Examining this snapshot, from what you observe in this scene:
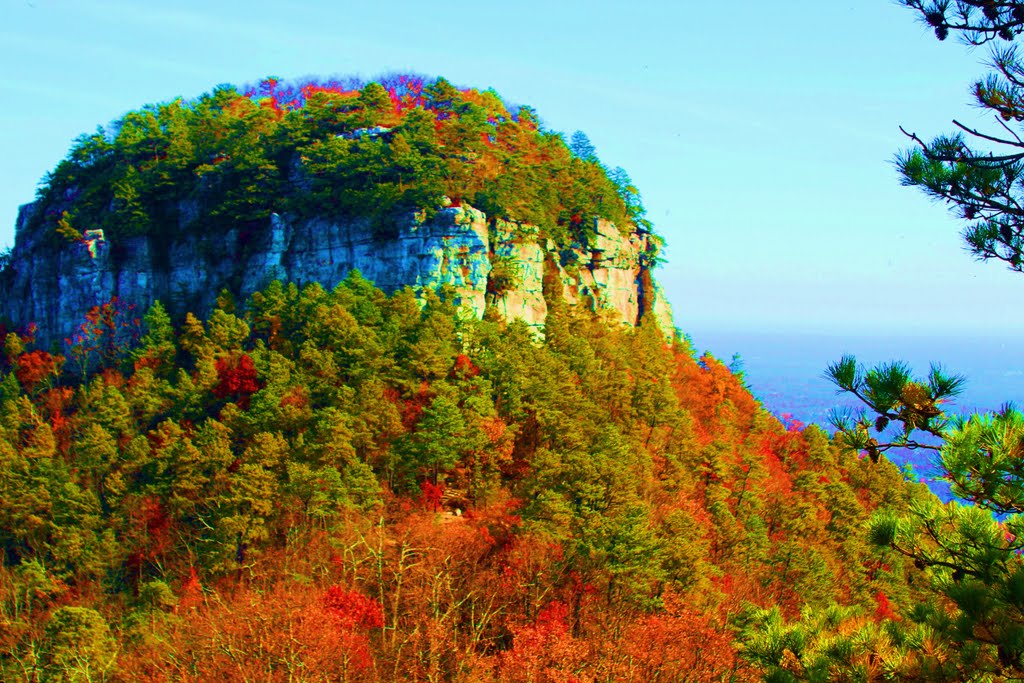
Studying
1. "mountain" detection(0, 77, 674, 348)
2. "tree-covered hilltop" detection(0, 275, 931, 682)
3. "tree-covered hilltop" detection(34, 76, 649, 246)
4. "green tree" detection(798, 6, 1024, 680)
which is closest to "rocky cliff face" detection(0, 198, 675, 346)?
"mountain" detection(0, 77, 674, 348)

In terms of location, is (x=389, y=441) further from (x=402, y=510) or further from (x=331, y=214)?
(x=331, y=214)

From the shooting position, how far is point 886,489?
36.0 metres

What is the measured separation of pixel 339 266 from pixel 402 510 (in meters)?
17.2

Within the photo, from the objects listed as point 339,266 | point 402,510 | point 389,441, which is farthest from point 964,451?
point 339,266

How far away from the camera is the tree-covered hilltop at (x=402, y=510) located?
18766mm

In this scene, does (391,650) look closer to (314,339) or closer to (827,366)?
(827,366)

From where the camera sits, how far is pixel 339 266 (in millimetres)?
40438

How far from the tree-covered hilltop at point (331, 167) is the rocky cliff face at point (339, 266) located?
1.03 meters

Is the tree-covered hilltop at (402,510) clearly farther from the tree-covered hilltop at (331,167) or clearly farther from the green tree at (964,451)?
the tree-covered hilltop at (331,167)

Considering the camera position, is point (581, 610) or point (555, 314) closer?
point (581, 610)

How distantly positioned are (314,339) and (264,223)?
12.3 metres

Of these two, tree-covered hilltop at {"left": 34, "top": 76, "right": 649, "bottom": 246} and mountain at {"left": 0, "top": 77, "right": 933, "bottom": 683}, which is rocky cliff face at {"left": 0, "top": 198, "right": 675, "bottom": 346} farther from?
tree-covered hilltop at {"left": 34, "top": 76, "right": 649, "bottom": 246}

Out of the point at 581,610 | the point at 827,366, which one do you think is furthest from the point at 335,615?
the point at 827,366

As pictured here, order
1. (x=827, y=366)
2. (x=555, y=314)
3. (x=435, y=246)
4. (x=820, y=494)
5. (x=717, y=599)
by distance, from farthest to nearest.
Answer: (x=555, y=314), (x=435, y=246), (x=820, y=494), (x=717, y=599), (x=827, y=366)
